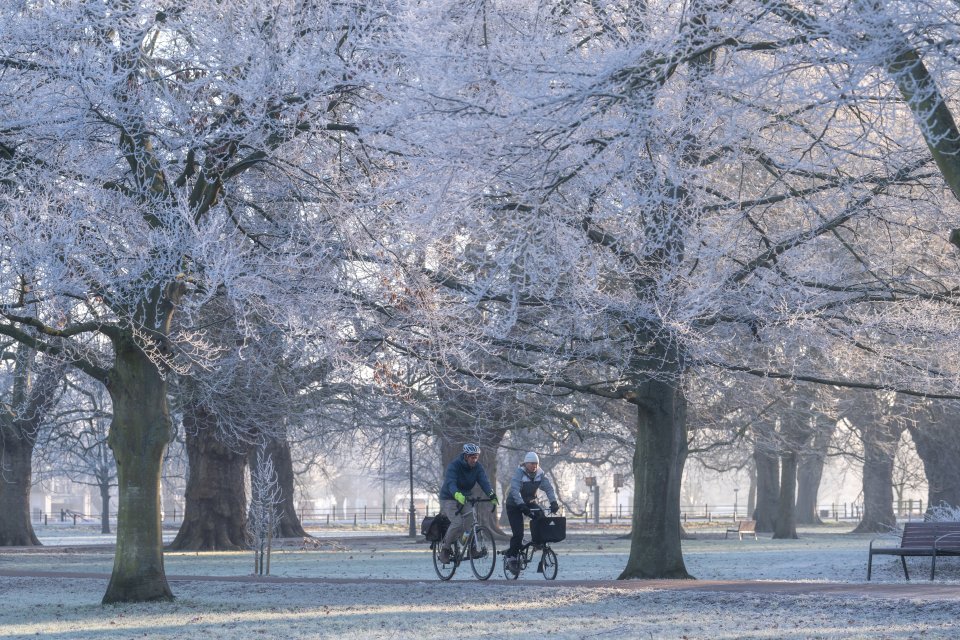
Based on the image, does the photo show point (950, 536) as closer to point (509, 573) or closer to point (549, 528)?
point (549, 528)

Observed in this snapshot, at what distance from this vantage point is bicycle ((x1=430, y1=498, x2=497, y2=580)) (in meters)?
15.5

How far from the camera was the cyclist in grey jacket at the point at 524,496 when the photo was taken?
15719 mm

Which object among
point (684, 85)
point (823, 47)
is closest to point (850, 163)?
point (684, 85)

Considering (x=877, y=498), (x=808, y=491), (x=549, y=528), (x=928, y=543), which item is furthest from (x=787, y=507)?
(x=549, y=528)

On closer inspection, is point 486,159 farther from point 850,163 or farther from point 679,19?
point 850,163

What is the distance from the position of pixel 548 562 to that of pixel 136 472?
5371 mm

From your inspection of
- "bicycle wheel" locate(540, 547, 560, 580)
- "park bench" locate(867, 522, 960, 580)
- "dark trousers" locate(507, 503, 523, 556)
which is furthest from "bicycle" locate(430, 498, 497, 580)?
"park bench" locate(867, 522, 960, 580)

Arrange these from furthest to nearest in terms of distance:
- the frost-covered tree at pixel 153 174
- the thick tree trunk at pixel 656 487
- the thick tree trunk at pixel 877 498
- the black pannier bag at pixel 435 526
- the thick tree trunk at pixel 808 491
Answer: the thick tree trunk at pixel 808 491 → the thick tree trunk at pixel 877 498 → the thick tree trunk at pixel 656 487 → the black pannier bag at pixel 435 526 → the frost-covered tree at pixel 153 174

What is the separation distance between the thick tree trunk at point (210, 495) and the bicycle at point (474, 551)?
13.3 metres

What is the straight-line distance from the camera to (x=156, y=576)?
1386cm

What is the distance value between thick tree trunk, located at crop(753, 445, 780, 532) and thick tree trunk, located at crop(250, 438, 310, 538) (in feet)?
A: 45.4

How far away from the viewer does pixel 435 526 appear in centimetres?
1570

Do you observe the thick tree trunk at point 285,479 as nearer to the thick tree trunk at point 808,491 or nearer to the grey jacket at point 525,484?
the grey jacket at point 525,484

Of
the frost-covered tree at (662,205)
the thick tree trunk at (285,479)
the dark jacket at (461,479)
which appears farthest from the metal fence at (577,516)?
the frost-covered tree at (662,205)
